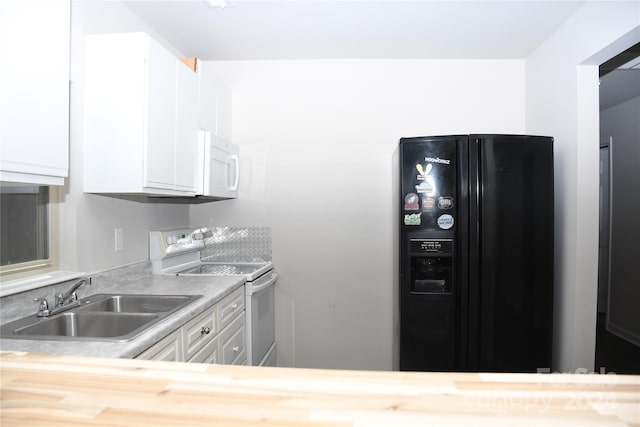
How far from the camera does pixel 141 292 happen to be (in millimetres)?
1794

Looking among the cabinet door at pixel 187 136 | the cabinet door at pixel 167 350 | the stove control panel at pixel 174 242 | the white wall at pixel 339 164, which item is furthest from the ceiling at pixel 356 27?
the cabinet door at pixel 167 350

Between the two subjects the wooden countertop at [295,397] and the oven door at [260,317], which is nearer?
the wooden countertop at [295,397]

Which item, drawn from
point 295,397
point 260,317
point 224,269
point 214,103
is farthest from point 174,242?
point 295,397

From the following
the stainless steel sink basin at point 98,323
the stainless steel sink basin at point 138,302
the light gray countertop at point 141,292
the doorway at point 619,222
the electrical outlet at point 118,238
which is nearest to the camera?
the light gray countertop at point 141,292

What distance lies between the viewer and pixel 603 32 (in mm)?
1875

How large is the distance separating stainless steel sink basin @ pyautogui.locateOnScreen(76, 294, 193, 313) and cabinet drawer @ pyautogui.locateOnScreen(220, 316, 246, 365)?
330 mm

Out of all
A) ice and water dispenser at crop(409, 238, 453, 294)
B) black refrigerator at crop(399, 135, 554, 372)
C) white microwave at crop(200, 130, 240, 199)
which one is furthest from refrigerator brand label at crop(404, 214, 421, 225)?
white microwave at crop(200, 130, 240, 199)

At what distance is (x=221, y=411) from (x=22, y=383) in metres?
0.43

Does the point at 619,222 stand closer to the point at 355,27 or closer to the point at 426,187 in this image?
→ the point at 426,187

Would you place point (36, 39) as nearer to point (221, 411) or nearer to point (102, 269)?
point (102, 269)

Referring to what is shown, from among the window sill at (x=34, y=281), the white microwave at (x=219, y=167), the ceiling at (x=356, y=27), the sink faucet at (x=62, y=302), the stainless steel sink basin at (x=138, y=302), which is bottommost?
the stainless steel sink basin at (x=138, y=302)

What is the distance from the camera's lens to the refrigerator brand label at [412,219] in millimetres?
2146

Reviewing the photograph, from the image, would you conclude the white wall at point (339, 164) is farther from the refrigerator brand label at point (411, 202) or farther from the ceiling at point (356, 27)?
the refrigerator brand label at point (411, 202)

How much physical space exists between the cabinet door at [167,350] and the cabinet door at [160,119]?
0.79 meters
